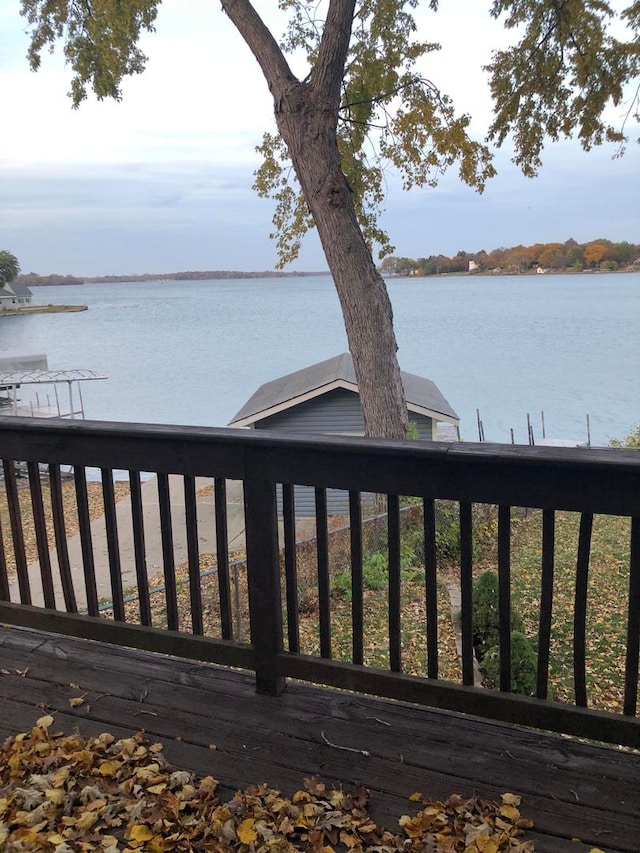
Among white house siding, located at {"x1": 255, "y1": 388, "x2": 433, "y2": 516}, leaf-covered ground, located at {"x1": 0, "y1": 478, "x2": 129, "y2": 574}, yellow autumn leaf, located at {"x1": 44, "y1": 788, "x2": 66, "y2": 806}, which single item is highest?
yellow autumn leaf, located at {"x1": 44, "y1": 788, "x2": 66, "y2": 806}

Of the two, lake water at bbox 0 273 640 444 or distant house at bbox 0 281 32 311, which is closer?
lake water at bbox 0 273 640 444

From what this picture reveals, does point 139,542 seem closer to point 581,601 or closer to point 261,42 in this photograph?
point 581,601

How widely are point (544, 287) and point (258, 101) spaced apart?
10377 centimetres

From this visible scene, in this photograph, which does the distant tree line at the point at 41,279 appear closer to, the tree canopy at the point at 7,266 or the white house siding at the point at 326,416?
the tree canopy at the point at 7,266

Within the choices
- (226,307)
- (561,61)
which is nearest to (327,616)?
(561,61)

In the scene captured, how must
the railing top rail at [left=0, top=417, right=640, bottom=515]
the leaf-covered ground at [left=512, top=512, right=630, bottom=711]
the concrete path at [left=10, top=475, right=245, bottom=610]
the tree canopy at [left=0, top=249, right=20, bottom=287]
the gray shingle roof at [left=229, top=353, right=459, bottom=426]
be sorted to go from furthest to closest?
1. the tree canopy at [left=0, top=249, right=20, bottom=287]
2. the gray shingle roof at [left=229, top=353, right=459, bottom=426]
3. the concrete path at [left=10, top=475, right=245, bottom=610]
4. the leaf-covered ground at [left=512, top=512, right=630, bottom=711]
5. the railing top rail at [left=0, top=417, right=640, bottom=515]

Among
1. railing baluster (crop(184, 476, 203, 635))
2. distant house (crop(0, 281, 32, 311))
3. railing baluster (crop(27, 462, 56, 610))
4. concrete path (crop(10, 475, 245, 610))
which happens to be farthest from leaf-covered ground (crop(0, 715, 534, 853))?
distant house (crop(0, 281, 32, 311))

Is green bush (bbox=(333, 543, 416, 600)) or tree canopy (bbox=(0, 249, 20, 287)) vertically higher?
tree canopy (bbox=(0, 249, 20, 287))

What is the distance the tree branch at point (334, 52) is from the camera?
7.88 metres

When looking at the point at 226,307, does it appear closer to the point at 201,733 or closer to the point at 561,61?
the point at 561,61

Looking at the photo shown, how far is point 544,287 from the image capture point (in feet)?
387

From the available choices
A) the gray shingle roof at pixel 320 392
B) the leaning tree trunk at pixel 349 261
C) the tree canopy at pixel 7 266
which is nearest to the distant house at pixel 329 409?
the gray shingle roof at pixel 320 392

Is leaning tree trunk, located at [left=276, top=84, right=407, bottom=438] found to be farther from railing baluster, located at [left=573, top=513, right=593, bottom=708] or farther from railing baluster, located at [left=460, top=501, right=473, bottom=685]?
railing baluster, located at [left=573, top=513, right=593, bottom=708]

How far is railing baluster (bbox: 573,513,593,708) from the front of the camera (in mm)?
1868
